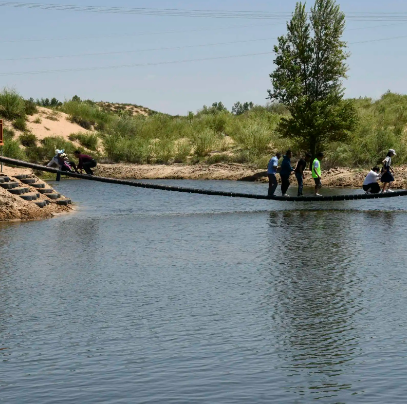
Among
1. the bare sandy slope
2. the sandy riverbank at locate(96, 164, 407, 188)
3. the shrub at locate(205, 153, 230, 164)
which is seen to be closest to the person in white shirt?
the sandy riverbank at locate(96, 164, 407, 188)

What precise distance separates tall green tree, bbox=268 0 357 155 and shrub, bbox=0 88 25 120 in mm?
29834

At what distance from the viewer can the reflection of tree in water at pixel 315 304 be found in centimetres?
855

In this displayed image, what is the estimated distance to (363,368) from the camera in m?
8.44

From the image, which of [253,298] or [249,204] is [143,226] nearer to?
[249,204]

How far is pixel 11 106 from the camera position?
223 feet

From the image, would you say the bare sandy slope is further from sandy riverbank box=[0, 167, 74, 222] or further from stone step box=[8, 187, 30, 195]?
Answer: sandy riverbank box=[0, 167, 74, 222]

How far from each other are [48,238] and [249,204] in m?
11.8

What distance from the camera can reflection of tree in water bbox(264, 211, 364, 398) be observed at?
8547 millimetres

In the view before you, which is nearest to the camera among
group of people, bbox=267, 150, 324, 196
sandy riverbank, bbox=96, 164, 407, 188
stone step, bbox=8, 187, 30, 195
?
stone step, bbox=8, 187, 30, 195

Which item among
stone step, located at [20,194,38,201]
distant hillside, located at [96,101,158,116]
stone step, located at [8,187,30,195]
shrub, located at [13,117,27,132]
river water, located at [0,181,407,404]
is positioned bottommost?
river water, located at [0,181,407,404]

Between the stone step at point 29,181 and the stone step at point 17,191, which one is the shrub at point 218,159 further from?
the stone step at point 17,191

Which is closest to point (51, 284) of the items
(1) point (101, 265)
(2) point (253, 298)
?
(1) point (101, 265)

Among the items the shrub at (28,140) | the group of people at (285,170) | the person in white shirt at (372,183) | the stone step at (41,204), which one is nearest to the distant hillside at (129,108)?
the shrub at (28,140)

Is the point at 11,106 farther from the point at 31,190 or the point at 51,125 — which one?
the point at 31,190
